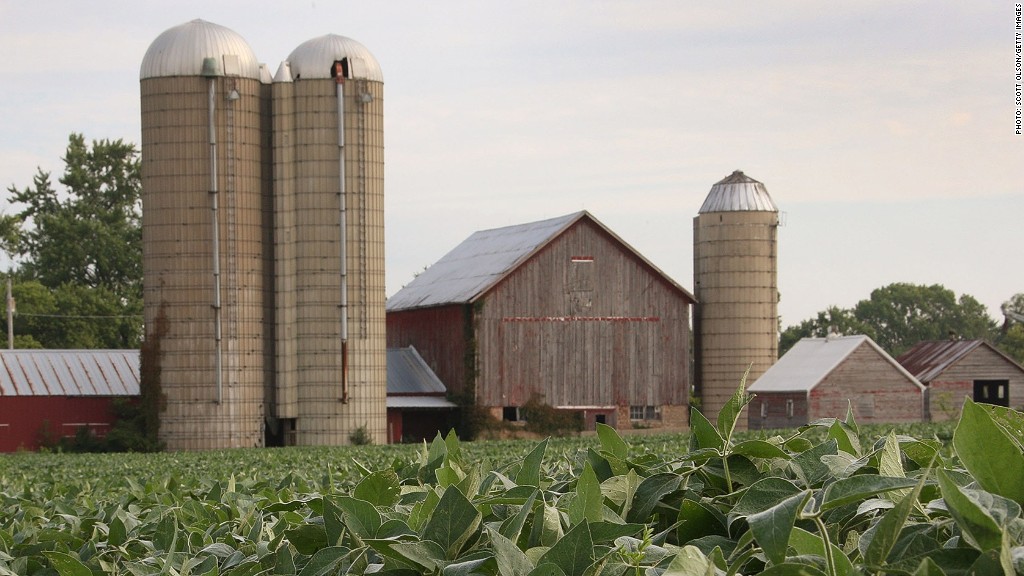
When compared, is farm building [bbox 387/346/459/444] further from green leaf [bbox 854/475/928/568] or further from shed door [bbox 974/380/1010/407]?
green leaf [bbox 854/475/928/568]

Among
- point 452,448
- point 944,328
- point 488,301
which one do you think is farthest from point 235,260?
point 944,328

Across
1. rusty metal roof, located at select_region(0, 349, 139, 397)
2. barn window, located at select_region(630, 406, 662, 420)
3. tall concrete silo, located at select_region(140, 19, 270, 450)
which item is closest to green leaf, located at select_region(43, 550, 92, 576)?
tall concrete silo, located at select_region(140, 19, 270, 450)

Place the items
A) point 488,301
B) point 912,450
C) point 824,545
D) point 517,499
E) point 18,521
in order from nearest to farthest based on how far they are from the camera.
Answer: point 824,545 → point 517,499 → point 912,450 → point 18,521 → point 488,301

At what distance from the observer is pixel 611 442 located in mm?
2422

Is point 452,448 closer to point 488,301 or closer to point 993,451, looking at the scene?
point 993,451

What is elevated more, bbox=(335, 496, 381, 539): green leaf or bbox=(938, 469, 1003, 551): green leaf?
bbox=(938, 469, 1003, 551): green leaf

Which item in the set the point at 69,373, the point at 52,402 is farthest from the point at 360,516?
the point at 69,373

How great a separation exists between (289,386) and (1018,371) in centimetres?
3090

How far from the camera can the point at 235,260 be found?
38281 mm

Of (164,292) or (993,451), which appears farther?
(164,292)

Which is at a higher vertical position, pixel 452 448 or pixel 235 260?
pixel 235 260

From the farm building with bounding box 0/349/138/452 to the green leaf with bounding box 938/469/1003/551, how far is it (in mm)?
41890

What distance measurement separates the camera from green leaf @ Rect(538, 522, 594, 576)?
61.9 inches

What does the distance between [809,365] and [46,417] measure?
27.3 metres
